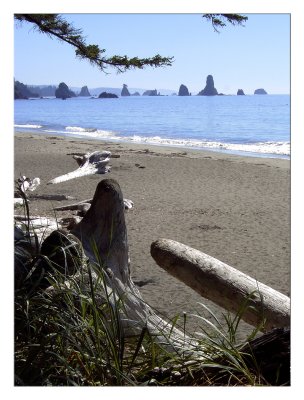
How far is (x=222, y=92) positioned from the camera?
7.37ft

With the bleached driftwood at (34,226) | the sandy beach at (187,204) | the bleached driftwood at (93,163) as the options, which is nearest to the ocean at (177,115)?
the bleached driftwood at (34,226)

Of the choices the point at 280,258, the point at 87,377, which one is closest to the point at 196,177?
the point at 280,258

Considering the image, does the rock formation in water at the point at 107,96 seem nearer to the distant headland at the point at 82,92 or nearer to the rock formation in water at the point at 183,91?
the distant headland at the point at 82,92

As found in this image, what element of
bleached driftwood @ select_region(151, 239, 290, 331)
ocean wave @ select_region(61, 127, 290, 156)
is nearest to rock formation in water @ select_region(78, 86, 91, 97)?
bleached driftwood @ select_region(151, 239, 290, 331)

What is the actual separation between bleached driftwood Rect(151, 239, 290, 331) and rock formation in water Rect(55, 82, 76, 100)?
1.97 feet

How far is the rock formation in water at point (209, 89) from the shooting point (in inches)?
90.2

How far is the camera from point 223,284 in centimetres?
208

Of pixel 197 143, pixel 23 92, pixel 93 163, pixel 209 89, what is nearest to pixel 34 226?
pixel 23 92

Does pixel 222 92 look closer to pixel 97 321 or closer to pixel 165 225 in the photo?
pixel 97 321

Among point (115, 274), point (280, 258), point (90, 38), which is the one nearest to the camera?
point (115, 274)

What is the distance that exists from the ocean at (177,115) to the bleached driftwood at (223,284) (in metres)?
0.53

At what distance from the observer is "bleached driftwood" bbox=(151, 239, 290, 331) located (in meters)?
1.97

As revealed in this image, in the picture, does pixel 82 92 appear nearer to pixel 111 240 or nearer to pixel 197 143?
pixel 111 240
